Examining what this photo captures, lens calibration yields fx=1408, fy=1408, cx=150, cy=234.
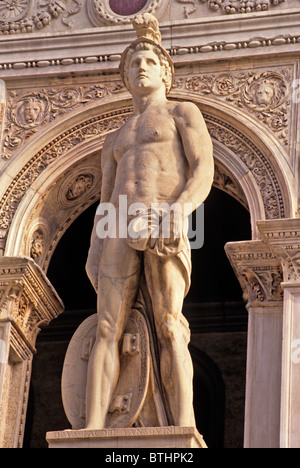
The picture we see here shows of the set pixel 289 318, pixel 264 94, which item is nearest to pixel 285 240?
pixel 289 318

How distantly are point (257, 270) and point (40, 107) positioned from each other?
2991mm

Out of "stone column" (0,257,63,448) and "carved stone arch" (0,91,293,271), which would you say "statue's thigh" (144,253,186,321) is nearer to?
"carved stone arch" (0,91,293,271)

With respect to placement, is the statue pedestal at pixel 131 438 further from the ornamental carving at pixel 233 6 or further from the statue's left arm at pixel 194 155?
the ornamental carving at pixel 233 6

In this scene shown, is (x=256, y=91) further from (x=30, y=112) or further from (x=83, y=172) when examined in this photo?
(x=30, y=112)

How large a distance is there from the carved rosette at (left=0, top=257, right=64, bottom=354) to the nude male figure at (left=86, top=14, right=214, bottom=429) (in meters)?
2.22

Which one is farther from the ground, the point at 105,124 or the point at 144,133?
the point at 105,124

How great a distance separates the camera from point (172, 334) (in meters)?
10.6

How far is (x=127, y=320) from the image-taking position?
1085 centimetres

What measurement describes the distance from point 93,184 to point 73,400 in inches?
161

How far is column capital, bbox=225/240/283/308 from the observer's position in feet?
42.7

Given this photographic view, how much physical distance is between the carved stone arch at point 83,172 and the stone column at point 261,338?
317 millimetres

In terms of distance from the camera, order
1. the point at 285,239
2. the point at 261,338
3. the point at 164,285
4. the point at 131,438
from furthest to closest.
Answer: the point at 285,239 → the point at 261,338 → the point at 164,285 → the point at 131,438

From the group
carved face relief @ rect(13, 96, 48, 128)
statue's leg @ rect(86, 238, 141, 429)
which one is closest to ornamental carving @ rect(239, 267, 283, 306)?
statue's leg @ rect(86, 238, 141, 429)

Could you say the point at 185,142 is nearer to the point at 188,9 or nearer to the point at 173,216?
the point at 173,216
